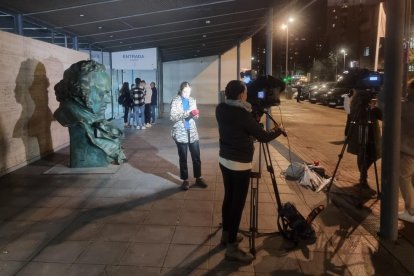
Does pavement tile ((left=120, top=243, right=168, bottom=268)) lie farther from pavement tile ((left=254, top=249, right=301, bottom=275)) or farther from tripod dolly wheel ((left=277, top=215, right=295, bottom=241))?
tripod dolly wheel ((left=277, top=215, right=295, bottom=241))

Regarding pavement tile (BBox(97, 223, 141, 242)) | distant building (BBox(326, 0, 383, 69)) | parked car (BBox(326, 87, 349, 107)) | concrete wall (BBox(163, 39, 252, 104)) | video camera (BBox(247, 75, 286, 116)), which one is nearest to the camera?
video camera (BBox(247, 75, 286, 116))

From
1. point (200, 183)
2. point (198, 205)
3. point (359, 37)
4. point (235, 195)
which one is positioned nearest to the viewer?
point (235, 195)

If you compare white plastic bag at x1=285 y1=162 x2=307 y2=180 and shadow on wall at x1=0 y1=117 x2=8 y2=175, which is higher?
shadow on wall at x1=0 y1=117 x2=8 y2=175

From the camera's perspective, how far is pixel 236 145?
4.01 meters

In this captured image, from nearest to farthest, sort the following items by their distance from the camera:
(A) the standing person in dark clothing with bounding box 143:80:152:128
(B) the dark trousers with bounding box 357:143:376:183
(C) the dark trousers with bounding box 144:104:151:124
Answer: (B) the dark trousers with bounding box 357:143:376:183 < (A) the standing person in dark clothing with bounding box 143:80:152:128 < (C) the dark trousers with bounding box 144:104:151:124

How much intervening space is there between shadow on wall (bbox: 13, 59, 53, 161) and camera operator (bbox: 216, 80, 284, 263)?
5.21m

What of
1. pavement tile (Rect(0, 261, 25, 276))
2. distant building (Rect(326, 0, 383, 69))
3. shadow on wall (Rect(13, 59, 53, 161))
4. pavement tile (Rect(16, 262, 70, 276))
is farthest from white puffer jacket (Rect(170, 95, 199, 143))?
distant building (Rect(326, 0, 383, 69))

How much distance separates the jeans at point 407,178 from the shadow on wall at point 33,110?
6567 millimetres

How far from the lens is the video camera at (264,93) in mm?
4473

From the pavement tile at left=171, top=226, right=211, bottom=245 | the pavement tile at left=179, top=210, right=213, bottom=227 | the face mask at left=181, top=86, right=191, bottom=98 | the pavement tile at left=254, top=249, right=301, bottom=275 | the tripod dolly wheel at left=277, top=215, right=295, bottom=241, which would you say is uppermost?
the face mask at left=181, top=86, right=191, bottom=98

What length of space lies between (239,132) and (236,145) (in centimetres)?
13

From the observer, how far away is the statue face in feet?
25.3

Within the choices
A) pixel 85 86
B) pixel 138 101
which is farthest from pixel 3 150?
Result: pixel 138 101

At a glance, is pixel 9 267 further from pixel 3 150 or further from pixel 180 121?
pixel 3 150
